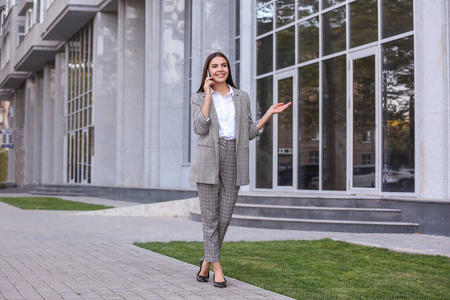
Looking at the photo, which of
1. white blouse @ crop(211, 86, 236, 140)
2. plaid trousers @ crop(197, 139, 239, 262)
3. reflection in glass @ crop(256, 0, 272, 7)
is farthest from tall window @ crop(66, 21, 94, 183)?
plaid trousers @ crop(197, 139, 239, 262)

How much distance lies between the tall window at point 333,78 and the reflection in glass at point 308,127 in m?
0.02

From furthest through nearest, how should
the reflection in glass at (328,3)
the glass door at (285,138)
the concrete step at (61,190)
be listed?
the concrete step at (61,190)
the glass door at (285,138)
the reflection in glass at (328,3)

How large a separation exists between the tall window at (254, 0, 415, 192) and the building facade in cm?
3

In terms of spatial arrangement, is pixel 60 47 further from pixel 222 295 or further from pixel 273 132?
pixel 222 295

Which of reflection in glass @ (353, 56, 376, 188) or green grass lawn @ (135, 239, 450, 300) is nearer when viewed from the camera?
green grass lawn @ (135, 239, 450, 300)

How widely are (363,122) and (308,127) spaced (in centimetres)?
246

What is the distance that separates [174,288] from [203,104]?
64.1 inches

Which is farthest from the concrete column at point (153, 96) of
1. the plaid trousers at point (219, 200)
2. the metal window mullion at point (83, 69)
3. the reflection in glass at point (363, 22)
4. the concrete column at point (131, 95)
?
the plaid trousers at point (219, 200)

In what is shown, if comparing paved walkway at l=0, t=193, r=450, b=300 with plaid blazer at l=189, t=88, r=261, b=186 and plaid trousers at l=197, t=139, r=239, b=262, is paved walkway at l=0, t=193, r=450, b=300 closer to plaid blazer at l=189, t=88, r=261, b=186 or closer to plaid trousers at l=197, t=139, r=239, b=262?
plaid trousers at l=197, t=139, r=239, b=262

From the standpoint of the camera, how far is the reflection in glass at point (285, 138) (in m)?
16.8

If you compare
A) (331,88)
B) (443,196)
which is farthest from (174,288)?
(331,88)

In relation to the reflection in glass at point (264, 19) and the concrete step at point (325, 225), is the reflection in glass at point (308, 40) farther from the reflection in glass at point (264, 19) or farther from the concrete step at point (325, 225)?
the concrete step at point (325, 225)

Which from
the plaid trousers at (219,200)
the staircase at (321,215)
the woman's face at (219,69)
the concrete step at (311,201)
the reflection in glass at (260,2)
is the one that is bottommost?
the staircase at (321,215)

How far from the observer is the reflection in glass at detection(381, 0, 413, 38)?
1248 cm
